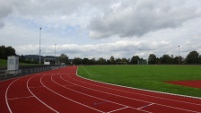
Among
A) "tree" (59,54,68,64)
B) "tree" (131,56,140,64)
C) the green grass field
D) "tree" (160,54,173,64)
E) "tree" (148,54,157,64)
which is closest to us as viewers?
the green grass field

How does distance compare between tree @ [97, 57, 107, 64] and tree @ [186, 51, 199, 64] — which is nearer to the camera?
tree @ [186, 51, 199, 64]

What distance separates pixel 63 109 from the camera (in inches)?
409

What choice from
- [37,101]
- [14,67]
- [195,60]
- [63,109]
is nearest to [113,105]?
[63,109]

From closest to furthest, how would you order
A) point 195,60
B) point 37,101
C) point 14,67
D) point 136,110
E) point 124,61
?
point 136,110 → point 37,101 → point 14,67 → point 195,60 → point 124,61

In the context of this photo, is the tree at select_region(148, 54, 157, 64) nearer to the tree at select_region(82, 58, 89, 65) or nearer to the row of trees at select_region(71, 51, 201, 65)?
the row of trees at select_region(71, 51, 201, 65)

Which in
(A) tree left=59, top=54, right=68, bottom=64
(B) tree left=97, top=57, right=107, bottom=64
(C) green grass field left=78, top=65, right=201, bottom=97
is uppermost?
(A) tree left=59, top=54, right=68, bottom=64

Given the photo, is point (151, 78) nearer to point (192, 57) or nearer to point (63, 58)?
point (192, 57)

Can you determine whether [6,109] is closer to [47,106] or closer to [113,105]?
[47,106]

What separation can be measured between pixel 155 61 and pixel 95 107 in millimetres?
152755

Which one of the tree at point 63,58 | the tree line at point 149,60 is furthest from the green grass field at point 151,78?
the tree at point 63,58

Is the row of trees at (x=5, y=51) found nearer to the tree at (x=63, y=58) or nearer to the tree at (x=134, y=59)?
the tree at (x=63, y=58)

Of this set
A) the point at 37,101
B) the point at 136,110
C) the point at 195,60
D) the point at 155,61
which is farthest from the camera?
the point at 155,61

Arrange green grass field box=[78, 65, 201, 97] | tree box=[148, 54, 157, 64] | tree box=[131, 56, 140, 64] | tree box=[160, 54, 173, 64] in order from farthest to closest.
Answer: tree box=[131, 56, 140, 64] < tree box=[148, 54, 157, 64] < tree box=[160, 54, 173, 64] < green grass field box=[78, 65, 201, 97]

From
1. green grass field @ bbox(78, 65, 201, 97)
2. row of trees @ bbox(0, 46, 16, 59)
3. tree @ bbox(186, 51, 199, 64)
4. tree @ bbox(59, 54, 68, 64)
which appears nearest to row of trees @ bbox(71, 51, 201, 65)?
tree @ bbox(186, 51, 199, 64)
